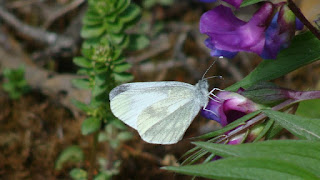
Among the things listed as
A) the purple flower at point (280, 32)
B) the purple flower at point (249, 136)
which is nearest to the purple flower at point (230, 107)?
the purple flower at point (249, 136)

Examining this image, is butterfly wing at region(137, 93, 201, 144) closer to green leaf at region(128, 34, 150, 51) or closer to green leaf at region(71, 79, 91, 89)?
green leaf at region(71, 79, 91, 89)

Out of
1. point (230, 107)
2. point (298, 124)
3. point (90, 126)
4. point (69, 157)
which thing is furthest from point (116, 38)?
point (298, 124)

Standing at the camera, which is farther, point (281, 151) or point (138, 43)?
point (138, 43)

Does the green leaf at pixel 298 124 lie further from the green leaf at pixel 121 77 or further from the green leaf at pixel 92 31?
the green leaf at pixel 92 31

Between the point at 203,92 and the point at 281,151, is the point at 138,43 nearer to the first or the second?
the point at 203,92

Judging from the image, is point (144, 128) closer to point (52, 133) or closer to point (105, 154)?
point (105, 154)

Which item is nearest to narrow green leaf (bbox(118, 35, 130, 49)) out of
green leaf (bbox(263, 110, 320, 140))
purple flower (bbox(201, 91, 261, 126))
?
purple flower (bbox(201, 91, 261, 126))
